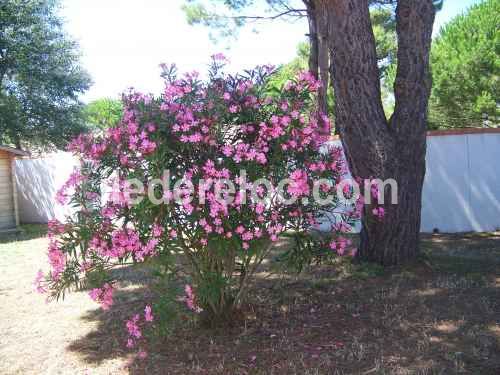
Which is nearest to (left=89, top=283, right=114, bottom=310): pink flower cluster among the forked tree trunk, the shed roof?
the forked tree trunk

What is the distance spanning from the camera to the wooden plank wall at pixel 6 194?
11.7m

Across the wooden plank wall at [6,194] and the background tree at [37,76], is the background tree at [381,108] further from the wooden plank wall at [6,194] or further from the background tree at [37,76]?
the background tree at [37,76]

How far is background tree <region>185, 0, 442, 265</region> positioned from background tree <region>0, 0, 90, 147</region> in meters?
13.1

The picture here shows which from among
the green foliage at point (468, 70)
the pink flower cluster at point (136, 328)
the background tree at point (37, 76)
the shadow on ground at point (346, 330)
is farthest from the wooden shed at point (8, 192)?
the green foliage at point (468, 70)

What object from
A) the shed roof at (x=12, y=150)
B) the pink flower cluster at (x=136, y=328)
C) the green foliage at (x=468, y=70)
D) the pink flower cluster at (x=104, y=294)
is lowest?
the pink flower cluster at (x=136, y=328)

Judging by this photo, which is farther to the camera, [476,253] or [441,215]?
[441,215]

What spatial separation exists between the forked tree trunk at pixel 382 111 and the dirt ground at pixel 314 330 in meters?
0.45

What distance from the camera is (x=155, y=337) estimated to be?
3666 mm

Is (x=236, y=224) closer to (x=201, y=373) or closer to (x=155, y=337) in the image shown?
(x=201, y=373)

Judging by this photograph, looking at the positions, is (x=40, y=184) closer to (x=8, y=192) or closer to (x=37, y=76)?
(x=8, y=192)

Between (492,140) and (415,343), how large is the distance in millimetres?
5368

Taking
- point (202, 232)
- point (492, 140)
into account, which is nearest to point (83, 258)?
point (202, 232)

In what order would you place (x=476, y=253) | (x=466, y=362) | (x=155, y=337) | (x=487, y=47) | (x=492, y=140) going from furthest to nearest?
(x=487, y=47) < (x=492, y=140) < (x=476, y=253) < (x=155, y=337) < (x=466, y=362)

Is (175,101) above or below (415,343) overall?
above
